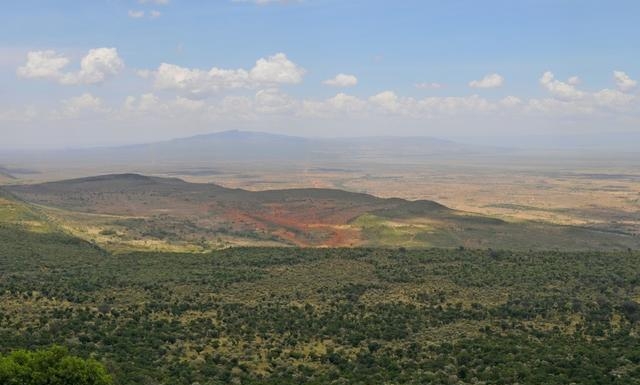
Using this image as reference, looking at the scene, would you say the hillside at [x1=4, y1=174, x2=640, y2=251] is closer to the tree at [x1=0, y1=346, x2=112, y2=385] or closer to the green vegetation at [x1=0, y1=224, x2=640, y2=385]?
the green vegetation at [x1=0, y1=224, x2=640, y2=385]

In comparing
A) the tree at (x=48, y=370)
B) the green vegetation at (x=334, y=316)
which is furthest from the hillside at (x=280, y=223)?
the tree at (x=48, y=370)

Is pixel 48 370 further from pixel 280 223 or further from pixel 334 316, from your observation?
pixel 280 223

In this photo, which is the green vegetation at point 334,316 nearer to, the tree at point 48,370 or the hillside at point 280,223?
the tree at point 48,370

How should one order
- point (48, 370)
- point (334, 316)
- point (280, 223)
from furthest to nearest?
point (280, 223) → point (334, 316) → point (48, 370)

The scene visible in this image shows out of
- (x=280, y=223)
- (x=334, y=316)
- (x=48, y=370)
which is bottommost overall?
(x=280, y=223)

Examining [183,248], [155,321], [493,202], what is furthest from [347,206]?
[155,321]

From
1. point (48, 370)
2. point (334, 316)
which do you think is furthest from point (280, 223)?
point (48, 370)
